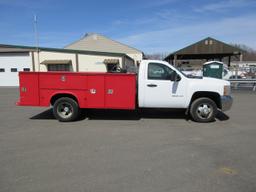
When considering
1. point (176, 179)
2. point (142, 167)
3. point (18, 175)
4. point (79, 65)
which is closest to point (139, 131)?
point (142, 167)

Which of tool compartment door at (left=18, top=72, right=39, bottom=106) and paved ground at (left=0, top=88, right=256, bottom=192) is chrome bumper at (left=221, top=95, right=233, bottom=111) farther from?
tool compartment door at (left=18, top=72, right=39, bottom=106)

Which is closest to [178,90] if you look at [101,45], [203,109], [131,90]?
[203,109]

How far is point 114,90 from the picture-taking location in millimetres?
7270

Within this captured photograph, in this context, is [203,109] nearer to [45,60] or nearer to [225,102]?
[225,102]

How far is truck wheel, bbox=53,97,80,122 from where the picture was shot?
24.2ft

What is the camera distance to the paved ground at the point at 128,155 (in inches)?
135

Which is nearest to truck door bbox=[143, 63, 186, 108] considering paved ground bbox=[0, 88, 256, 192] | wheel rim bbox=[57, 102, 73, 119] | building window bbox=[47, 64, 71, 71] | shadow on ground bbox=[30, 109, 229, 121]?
paved ground bbox=[0, 88, 256, 192]

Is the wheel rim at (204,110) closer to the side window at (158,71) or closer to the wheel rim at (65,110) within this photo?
the side window at (158,71)

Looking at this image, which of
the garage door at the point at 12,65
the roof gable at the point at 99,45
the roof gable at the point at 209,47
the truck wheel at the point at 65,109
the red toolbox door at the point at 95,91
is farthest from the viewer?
the roof gable at the point at 99,45

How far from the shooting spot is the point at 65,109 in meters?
7.49

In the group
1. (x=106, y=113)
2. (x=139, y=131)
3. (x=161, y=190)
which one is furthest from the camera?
(x=106, y=113)

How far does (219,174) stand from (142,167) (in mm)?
1352

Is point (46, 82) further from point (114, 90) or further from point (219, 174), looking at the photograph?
point (219, 174)

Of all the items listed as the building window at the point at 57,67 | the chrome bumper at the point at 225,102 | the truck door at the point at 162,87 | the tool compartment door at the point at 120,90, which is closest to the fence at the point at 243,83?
the chrome bumper at the point at 225,102
